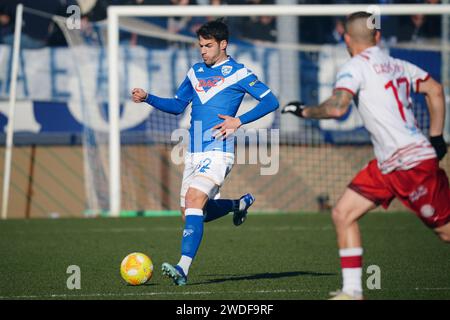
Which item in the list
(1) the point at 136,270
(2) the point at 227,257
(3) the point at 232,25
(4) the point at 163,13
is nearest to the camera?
(1) the point at 136,270

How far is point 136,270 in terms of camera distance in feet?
26.6

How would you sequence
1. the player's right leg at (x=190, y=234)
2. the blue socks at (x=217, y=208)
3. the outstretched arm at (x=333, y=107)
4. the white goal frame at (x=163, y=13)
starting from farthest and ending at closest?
the white goal frame at (x=163, y=13) → the blue socks at (x=217, y=208) → the player's right leg at (x=190, y=234) → the outstretched arm at (x=333, y=107)

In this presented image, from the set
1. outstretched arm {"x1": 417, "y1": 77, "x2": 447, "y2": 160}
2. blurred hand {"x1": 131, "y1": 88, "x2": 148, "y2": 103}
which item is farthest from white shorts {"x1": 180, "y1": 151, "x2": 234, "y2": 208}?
outstretched arm {"x1": 417, "y1": 77, "x2": 447, "y2": 160}

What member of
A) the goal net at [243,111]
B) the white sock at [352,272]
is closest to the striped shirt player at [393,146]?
the white sock at [352,272]

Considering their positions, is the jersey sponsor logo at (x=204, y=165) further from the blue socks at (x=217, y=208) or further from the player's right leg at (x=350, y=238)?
the player's right leg at (x=350, y=238)

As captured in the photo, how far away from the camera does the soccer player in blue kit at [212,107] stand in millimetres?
8492

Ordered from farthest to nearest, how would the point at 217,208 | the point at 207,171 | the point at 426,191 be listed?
the point at 217,208 → the point at 207,171 → the point at 426,191

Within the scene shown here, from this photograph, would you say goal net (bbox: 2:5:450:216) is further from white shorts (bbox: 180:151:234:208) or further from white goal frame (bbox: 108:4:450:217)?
white shorts (bbox: 180:151:234:208)

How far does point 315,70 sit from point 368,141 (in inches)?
62.3

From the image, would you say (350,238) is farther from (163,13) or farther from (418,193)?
(163,13)

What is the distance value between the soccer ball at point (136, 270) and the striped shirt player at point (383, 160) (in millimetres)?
1972

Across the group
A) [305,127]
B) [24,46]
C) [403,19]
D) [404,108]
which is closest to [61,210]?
[24,46]

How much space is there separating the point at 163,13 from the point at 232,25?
2.05m

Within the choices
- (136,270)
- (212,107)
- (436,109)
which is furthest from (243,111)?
(436,109)
